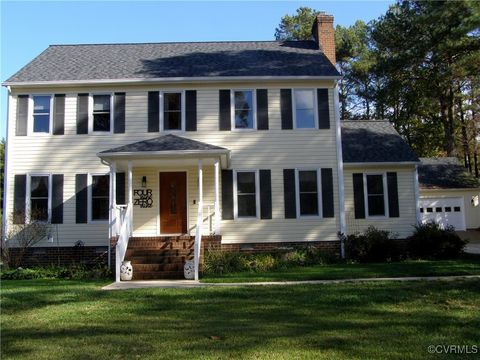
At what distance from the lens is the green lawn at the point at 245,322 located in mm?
5305

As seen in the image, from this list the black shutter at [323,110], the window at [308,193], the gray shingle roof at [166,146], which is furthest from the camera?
the black shutter at [323,110]

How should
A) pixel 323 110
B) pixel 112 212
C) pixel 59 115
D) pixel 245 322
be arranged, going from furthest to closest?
pixel 323 110 → pixel 59 115 → pixel 112 212 → pixel 245 322

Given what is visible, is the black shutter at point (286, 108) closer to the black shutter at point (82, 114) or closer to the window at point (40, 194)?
the black shutter at point (82, 114)

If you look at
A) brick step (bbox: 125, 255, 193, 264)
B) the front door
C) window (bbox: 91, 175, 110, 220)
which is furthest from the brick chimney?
brick step (bbox: 125, 255, 193, 264)

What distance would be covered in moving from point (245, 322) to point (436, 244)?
10657mm

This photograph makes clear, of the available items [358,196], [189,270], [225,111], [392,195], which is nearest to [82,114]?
[225,111]

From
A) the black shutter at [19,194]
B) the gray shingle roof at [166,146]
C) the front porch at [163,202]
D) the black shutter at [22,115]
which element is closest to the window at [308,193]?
the front porch at [163,202]

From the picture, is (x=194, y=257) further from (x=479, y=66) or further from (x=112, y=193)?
(x=479, y=66)

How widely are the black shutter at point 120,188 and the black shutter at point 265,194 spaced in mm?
4644

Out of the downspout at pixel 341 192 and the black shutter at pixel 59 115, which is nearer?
the downspout at pixel 341 192

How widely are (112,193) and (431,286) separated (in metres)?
9.17

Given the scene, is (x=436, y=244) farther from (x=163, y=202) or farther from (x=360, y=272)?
(x=163, y=202)

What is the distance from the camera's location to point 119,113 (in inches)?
629

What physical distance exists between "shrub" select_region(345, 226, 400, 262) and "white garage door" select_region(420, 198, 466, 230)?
13202 millimetres
